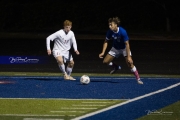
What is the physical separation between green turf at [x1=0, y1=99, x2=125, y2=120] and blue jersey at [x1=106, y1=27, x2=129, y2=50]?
407 cm

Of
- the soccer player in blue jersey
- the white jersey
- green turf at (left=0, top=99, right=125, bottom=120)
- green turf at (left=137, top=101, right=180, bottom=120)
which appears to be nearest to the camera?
green turf at (left=137, top=101, right=180, bottom=120)

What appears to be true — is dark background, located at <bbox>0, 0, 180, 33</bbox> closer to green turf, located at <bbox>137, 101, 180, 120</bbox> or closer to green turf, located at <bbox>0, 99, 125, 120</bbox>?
green turf, located at <bbox>0, 99, 125, 120</bbox>

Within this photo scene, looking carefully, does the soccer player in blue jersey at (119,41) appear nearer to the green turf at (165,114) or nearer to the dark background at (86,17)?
the green turf at (165,114)

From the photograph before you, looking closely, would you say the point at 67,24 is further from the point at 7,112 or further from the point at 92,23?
the point at 92,23

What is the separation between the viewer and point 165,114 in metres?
13.5

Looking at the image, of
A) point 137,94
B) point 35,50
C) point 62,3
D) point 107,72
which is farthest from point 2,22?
point 137,94

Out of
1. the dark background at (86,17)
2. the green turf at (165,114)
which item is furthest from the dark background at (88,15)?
the green turf at (165,114)

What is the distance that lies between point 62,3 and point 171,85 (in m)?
38.8

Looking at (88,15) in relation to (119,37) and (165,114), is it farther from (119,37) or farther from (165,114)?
(165,114)

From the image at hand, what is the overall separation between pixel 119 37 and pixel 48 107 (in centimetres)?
560

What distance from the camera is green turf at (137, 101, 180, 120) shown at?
1303 centimetres

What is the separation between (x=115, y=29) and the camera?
766 inches

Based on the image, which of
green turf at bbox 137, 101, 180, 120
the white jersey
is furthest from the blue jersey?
green turf at bbox 137, 101, 180, 120

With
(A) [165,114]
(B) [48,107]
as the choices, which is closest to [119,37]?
(B) [48,107]
